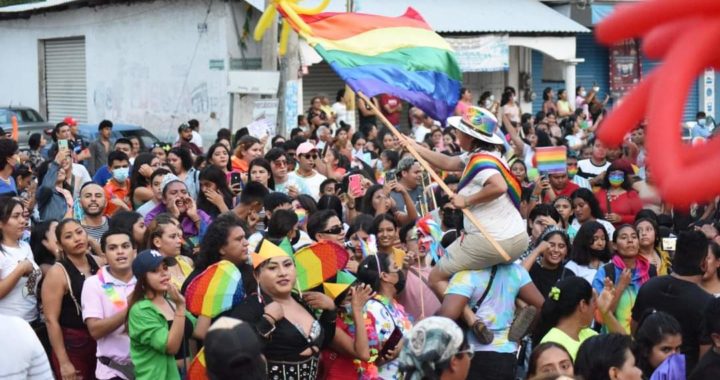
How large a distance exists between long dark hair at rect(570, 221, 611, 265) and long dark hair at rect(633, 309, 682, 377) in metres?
2.27

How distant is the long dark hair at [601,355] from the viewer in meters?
4.62

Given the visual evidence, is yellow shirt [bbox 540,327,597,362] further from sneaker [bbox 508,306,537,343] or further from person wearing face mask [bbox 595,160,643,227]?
person wearing face mask [bbox 595,160,643,227]

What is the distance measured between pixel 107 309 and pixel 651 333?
9.19 feet

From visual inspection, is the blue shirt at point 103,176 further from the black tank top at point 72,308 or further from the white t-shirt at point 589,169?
the white t-shirt at point 589,169

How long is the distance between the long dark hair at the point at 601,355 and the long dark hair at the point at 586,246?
3231 millimetres

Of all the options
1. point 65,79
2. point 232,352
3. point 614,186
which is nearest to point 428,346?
point 232,352

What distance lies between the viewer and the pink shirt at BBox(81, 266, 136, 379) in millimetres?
6066

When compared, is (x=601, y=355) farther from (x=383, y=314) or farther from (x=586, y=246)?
(x=586, y=246)

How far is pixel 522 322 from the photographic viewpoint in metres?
6.40

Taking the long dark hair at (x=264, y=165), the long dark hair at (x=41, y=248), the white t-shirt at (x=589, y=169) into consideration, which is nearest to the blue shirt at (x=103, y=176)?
the long dark hair at (x=264, y=165)

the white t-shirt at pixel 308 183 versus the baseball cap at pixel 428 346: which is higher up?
the white t-shirt at pixel 308 183

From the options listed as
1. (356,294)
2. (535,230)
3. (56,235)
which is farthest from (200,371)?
(535,230)

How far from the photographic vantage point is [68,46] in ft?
97.5

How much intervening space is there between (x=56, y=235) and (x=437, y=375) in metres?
3.51
